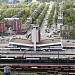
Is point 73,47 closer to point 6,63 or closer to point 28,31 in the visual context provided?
point 6,63

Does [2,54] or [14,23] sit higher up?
[14,23]

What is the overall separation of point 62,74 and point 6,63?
3.86 meters

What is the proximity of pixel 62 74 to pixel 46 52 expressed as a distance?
4748 millimetres

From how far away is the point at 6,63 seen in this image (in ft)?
61.0

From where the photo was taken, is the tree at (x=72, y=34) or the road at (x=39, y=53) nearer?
the road at (x=39, y=53)

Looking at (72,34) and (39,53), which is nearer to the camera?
(39,53)

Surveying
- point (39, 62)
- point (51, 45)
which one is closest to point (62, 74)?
point (39, 62)

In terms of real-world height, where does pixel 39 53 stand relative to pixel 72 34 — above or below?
below

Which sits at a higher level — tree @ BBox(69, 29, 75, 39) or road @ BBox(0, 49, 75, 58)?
tree @ BBox(69, 29, 75, 39)

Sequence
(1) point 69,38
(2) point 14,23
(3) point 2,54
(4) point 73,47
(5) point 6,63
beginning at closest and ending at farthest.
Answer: (5) point 6,63 → (3) point 2,54 → (4) point 73,47 → (1) point 69,38 → (2) point 14,23

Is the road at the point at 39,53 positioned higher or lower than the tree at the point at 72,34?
lower

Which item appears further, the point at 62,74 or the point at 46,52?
the point at 46,52

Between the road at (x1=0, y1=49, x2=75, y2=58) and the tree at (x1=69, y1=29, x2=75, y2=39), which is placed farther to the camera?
the tree at (x1=69, y1=29, x2=75, y2=39)

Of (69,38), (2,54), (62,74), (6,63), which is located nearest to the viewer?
(62,74)
